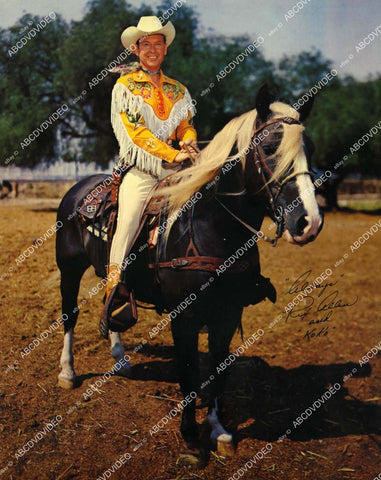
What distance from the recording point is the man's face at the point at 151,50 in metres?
3.47

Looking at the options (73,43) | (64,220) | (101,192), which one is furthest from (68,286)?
(73,43)

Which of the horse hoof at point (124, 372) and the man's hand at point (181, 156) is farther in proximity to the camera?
the horse hoof at point (124, 372)

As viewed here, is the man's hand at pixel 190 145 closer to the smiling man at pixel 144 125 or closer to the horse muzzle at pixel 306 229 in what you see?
the smiling man at pixel 144 125

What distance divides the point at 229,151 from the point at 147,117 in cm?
81

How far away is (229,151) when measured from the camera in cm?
317

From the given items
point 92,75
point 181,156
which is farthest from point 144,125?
point 92,75

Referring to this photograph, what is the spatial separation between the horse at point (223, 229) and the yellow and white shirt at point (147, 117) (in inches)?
11.5

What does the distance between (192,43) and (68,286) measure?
17.1ft

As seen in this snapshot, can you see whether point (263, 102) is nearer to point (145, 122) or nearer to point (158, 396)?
point (145, 122)

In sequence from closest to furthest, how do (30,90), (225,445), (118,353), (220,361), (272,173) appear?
(272,173), (225,445), (220,361), (118,353), (30,90)

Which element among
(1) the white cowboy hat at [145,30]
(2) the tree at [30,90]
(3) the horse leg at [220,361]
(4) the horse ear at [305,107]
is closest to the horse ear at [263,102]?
(4) the horse ear at [305,107]

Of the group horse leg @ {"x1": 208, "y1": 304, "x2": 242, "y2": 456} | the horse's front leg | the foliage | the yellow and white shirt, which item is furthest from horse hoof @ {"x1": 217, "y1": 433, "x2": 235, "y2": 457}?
the foliage

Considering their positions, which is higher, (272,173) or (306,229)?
(272,173)

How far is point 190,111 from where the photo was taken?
3.71 m
